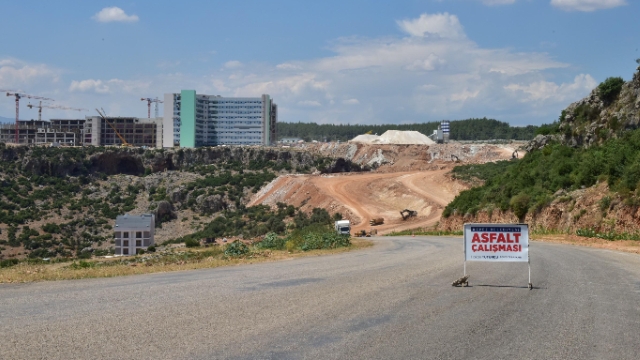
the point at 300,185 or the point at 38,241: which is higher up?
the point at 300,185

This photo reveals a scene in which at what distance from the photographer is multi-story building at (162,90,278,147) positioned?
524 ft

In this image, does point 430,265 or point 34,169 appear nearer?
point 430,265

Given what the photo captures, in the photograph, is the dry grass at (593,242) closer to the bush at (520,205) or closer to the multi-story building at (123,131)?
the bush at (520,205)

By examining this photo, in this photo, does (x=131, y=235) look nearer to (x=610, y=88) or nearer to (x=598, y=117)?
(x=598, y=117)

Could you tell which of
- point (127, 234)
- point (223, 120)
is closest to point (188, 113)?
point (223, 120)

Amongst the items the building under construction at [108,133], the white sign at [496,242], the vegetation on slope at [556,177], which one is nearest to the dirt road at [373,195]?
the vegetation on slope at [556,177]

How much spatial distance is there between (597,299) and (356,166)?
114781 mm

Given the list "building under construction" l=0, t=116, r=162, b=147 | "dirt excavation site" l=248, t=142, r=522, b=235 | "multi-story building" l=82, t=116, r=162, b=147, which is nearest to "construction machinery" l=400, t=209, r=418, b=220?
"dirt excavation site" l=248, t=142, r=522, b=235

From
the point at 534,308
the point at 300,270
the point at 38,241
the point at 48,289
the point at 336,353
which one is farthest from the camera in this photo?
the point at 38,241

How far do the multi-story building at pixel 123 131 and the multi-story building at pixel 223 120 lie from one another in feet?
66.7

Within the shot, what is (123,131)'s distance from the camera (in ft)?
601

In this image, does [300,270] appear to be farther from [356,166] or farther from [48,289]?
[356,166]

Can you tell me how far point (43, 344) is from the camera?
9.32 m

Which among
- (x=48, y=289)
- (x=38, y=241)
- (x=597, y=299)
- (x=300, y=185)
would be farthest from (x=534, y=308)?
(x=300, y=185)
